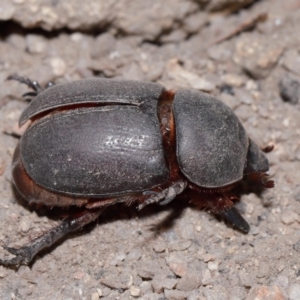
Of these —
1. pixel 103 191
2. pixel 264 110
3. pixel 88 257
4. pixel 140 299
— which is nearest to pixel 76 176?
pixel 103 191

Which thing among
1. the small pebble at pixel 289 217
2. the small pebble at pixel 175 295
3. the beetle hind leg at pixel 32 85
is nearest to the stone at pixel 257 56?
the small pebble at pixel 289 217

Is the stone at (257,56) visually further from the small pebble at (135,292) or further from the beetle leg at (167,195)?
the small pebble at (135,292)

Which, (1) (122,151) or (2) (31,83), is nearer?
(1) (122,151)

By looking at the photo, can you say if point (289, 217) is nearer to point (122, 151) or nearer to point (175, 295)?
point (175, 295)

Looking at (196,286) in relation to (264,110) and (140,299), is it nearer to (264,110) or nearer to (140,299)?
(140,299)

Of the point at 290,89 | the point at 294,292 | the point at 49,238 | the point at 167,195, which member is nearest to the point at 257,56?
the point at 290,89

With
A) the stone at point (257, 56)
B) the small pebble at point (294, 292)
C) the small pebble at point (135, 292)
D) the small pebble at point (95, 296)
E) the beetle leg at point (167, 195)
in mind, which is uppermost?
the stone at point (257, 56)

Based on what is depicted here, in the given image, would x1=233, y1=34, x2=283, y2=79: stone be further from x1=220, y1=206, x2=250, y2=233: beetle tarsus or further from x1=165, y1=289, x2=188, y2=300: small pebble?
x1=165, y1=289, x2=188, y2=300: small pebble
